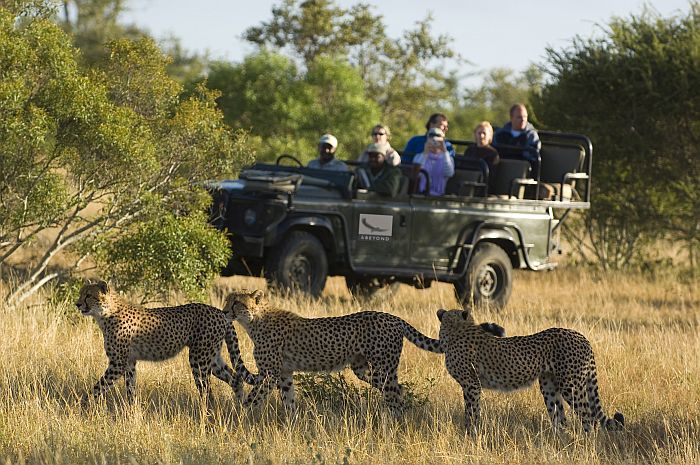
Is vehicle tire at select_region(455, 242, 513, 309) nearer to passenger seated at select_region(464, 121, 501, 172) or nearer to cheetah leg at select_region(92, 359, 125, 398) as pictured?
passenger seated at select_region(464, 121, 501, 172)

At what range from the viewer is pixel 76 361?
28.3 ft

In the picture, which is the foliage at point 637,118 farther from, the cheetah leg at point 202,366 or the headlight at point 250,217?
the cheetah leg at point 202,366

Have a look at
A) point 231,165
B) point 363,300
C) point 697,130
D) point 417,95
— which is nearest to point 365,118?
point 417,95

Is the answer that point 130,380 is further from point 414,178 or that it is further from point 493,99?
point 493,99

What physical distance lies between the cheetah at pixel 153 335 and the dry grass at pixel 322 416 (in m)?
0.15

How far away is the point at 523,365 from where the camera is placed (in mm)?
7207

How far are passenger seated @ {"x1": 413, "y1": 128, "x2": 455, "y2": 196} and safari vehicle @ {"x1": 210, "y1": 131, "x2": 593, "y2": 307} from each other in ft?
0.49

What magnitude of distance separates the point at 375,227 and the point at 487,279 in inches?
68.9

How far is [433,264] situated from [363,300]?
93 centimetres

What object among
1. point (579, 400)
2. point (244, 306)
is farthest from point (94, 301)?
point (579, 400)

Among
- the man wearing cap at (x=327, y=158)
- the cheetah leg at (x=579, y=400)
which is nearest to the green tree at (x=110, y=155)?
the man wearing cap at (x=327, y=158)

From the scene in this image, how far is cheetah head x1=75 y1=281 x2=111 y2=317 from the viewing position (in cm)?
766

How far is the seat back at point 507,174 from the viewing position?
553 inches

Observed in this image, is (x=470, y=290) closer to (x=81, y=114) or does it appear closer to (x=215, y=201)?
(x=215, y=201)
